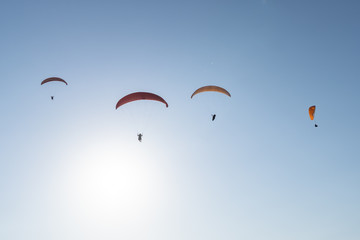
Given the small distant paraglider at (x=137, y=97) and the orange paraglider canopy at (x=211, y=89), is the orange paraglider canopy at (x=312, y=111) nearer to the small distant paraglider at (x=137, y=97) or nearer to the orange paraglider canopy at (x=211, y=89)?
the orange paraglider canopy at (x=211, y=89)

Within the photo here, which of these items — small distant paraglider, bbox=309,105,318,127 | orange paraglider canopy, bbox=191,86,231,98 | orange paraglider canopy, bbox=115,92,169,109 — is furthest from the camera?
small distant paraglider, bbox=309,105,318,127

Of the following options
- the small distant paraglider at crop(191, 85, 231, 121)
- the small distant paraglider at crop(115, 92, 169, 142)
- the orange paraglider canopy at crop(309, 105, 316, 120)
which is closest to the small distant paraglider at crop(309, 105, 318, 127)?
the orange paraglider canopy at crop(309, 105, 316, 120)

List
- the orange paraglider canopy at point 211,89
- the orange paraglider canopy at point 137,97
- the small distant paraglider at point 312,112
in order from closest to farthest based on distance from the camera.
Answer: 1. the orange paraglider canopy at point 137,97
2. the orange paraglider canopy at point 211,89
3. the small distant paraglider at point 312,112

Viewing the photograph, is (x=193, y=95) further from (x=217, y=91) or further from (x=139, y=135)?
(x=139, y=135)

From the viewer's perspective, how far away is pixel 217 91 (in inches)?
1029

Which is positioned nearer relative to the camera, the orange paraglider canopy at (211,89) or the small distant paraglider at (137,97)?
the small distant paraglider at (137,97)

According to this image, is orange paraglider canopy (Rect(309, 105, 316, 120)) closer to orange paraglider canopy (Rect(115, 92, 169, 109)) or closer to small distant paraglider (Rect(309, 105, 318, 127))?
small distant paraglider (Rect(309, 105, 318, 127))

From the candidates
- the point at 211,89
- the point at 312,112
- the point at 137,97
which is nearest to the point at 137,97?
the point at 137,97

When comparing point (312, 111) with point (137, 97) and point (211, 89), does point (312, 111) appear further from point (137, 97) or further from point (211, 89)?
point (137, 97)

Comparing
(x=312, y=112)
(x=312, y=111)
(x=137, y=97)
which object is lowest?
(x=137, y=97)

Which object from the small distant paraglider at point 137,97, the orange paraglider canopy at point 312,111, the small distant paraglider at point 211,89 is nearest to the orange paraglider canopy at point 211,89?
the small distant paraglider at point 211,89

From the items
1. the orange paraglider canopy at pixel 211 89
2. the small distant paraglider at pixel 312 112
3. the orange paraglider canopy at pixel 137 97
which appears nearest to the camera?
the orange paraglider canopy at pixel 137 97

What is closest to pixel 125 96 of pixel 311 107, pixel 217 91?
pixel 217 91

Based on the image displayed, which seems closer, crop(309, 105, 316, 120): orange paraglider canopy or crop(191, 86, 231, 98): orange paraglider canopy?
crop(191, 86, 231, 98): orange paraglider canopy
